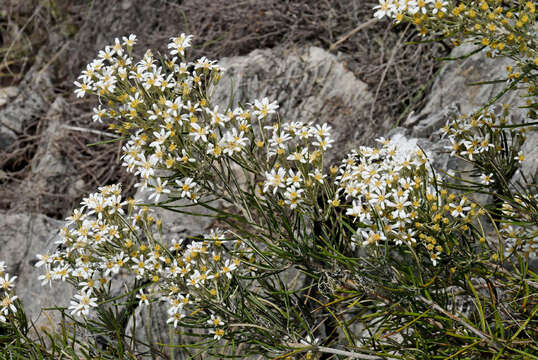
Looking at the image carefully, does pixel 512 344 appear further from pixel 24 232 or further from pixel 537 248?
pixel 24 232

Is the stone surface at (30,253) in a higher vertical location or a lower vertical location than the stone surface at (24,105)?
lower

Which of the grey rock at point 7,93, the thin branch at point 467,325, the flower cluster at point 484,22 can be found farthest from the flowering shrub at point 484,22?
the grey rock at point 7,93

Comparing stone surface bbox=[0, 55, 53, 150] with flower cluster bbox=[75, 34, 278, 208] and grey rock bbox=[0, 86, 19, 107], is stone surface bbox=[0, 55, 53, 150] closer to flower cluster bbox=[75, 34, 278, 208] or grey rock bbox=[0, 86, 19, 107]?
grey rock bbox=[0, 86, 19, 107]

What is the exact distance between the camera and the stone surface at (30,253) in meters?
3.40

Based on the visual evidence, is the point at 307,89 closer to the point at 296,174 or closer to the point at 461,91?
the point at 461,91

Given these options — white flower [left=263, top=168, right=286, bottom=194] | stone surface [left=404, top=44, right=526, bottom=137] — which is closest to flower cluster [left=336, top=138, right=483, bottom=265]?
white flower [left=263, top=168, right=286, bottom=194]

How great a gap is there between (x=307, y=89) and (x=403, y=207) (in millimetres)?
2192

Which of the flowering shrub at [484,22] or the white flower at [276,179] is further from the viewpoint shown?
the white flower at [276,179]

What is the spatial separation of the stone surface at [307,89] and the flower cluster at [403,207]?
1.69 meters

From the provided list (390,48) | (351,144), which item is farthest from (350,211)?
(390,48)

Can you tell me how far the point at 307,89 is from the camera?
3938mm

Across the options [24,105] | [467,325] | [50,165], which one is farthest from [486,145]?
[24,105]

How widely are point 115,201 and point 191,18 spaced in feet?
10.0

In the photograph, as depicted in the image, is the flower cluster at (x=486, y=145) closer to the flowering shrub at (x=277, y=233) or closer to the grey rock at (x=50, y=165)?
the flowering shrub at (x=277, y=233)
